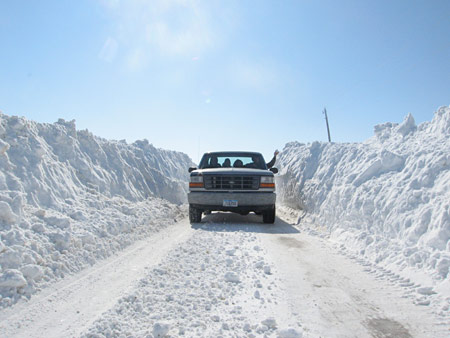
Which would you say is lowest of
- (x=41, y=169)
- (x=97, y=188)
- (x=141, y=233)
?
(x=141, y=233)

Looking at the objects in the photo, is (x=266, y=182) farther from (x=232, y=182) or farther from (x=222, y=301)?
(x=222, y=301)

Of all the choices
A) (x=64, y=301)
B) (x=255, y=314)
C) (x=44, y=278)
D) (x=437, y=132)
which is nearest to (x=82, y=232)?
(x=44, y=278)

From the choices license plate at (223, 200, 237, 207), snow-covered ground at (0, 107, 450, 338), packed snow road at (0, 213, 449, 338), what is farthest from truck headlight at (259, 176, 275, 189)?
packed snow road at (0, 213, 449, 338)

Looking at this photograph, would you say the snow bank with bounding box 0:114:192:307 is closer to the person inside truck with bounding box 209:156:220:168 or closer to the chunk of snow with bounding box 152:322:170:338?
the chunk of snow with bounding box 152:322:170:338

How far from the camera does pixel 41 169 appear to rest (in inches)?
220

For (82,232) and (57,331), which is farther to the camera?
(82,232)

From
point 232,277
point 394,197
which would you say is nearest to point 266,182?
point 394,197

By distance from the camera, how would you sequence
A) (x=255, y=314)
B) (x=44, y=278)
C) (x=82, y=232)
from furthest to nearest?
(x=82, y=232) < (x=44, y=278) < (x=255, y=314)

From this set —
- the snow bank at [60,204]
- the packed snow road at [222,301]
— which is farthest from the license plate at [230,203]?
the packed snow road at [222,301]

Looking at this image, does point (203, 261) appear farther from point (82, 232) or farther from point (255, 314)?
point (82, 232)

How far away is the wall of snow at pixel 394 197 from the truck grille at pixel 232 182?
1.95 metres

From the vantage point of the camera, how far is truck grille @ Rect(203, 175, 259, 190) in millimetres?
7121

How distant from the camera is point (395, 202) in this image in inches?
187

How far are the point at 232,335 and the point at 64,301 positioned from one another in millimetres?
1816
